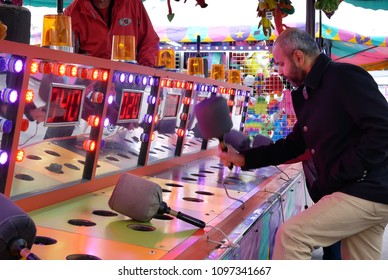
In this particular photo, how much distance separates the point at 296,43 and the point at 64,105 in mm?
1122

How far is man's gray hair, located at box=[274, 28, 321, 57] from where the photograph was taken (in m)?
2.35

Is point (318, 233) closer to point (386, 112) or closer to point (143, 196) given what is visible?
point (386, 112)

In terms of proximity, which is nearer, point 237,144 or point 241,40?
point 237,144

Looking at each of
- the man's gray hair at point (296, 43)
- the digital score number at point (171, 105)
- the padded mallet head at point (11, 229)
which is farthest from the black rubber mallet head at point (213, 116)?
the padded mallet head at point (11, 229)

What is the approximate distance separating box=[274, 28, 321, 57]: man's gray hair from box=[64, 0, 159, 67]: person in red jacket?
1.20 m

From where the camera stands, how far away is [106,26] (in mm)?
3484

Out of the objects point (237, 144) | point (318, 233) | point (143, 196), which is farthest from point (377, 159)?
point (237, 144)

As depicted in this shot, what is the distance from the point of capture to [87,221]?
212 centimetres

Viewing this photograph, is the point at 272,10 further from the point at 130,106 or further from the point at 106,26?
the point at 106,26

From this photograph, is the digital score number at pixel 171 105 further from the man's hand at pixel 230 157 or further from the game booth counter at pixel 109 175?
the man's hand at pixel 230 157

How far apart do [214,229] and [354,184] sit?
0.67 meters

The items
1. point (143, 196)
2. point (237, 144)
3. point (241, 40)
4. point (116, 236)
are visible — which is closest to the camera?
point (116, 236)

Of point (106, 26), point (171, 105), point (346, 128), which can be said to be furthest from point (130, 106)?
point (346, 128)

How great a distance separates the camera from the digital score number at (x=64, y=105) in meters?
2.24
